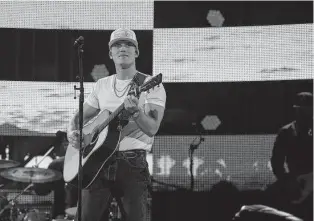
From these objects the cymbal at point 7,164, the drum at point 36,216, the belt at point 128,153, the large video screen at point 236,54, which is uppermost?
the large video screen at point 236,54

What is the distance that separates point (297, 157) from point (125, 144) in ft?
4.73

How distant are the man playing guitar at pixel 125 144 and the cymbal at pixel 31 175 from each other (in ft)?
3.12

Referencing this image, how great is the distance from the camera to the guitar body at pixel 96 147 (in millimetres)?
2693

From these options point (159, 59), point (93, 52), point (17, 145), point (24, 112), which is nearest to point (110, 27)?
point (93, 52)

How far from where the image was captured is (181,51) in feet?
11.9

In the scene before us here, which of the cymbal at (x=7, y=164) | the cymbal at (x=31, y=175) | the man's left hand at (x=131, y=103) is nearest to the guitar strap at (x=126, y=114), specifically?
the man's left hand at (x=131, y=103)

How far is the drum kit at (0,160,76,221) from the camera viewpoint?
3.69 m

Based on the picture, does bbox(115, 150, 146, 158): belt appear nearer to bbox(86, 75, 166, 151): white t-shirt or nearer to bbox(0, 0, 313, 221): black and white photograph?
bbox(86, 75, 166, 151): white t-shirt

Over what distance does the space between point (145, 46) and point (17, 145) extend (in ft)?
4.33

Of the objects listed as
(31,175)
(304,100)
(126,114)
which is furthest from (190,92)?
(31,175)

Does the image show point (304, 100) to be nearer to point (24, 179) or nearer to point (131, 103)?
point (131, 103)

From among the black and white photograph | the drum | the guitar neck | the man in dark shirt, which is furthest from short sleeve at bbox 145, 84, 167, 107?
the drum

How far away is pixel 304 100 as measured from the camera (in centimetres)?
349

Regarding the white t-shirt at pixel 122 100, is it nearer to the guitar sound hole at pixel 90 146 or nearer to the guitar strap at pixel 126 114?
the guitar strap at pixel 126 114
